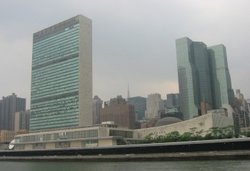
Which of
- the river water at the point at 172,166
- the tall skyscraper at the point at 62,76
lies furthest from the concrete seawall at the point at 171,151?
the tall skyscraper at the point at 62,76

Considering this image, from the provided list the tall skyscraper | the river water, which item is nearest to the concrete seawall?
the river water

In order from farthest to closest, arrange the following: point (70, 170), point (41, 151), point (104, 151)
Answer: point (41, 151) → point (104, 151) → point (70, 170)

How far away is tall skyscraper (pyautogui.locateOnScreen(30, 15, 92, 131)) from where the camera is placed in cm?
16212

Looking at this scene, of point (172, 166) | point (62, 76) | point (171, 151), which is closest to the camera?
point (172, 166)

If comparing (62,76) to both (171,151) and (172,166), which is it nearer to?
(171,151)

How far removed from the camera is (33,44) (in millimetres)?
191000

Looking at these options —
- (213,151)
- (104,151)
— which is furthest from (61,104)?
(213,151)

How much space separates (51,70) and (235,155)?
11328cm

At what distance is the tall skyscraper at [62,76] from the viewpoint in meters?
162

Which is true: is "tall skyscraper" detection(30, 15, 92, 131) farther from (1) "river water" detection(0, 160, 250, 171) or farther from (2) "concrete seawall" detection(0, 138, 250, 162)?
(1) "river water" detection(0, 160, 250, 171)

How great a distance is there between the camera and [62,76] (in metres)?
170

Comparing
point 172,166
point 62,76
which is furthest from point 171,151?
point 62,76

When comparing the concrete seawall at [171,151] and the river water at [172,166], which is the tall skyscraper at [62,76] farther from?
the river water at [172,166]

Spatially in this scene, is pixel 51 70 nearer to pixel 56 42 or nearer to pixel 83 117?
pixel 56 42
